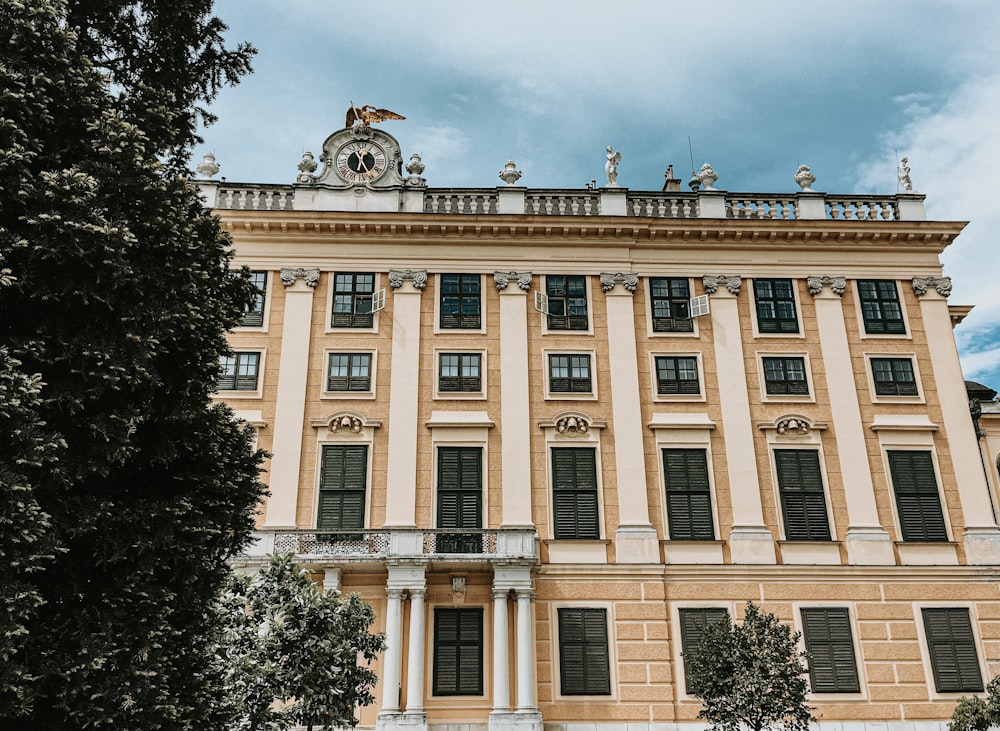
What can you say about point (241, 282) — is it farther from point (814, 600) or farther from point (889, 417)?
point (889, 417)

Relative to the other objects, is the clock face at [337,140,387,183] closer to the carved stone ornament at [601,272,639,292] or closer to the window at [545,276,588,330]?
the window at [545,276,588,330]

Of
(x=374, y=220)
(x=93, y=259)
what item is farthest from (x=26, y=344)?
(x=374, y=220)

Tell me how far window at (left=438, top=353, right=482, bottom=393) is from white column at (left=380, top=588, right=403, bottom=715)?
6.67 m

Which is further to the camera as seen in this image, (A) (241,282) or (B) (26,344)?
(A) (241,282)

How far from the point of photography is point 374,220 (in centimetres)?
2811

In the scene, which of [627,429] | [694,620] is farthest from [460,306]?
[694,620]

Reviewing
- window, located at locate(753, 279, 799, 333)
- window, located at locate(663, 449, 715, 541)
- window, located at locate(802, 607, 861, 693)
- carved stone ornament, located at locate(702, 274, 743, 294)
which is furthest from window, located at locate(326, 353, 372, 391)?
window, located at locate(802, 607, 861, 693)

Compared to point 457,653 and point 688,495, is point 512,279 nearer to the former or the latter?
point 688,495

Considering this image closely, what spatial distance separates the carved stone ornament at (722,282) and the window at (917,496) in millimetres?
7147

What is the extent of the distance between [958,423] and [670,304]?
32.1 ft

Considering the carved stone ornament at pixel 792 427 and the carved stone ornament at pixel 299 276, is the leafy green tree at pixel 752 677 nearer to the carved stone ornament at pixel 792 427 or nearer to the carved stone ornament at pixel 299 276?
the carved stone ornament at pixel 792 427

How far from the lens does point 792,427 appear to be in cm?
2684

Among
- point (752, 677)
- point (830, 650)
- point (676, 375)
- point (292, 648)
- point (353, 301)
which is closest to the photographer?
point (292, 648)

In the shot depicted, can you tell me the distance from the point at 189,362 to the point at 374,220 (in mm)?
17220
